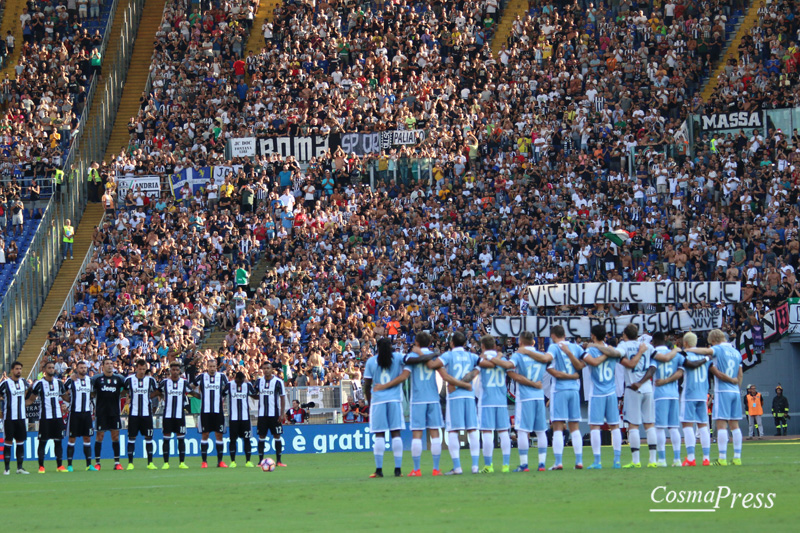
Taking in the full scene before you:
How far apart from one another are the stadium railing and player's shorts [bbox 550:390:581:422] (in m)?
26.2

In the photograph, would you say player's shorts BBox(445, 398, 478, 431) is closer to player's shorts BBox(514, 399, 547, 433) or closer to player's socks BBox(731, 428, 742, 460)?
player's shorts BBox(514, 399, 547, 433)

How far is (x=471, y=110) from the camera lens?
48469 mm

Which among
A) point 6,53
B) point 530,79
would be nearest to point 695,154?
point 530,79

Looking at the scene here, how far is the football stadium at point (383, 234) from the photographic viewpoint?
2272 cm

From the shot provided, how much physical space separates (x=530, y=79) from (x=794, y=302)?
1621 cm

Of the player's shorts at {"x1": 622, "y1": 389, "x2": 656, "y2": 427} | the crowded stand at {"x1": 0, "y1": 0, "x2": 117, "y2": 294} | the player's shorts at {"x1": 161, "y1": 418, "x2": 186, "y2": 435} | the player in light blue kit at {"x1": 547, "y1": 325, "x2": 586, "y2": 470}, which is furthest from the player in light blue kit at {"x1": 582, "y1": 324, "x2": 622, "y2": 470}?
the crowded stand at {"x1": 0, "y1": 0, "x2": 117, "y2": 294}

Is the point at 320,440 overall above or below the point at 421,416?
below

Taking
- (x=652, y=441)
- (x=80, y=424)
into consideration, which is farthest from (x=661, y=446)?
(x=80, y=424)

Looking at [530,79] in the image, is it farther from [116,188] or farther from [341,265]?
[116,188]

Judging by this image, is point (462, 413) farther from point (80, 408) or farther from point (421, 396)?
point (80, 408)

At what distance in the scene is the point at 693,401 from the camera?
20.3m

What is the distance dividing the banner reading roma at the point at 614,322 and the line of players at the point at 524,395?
13.9m

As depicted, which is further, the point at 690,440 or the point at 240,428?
the point at 240,428

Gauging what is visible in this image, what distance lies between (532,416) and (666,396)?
86.9 inches
